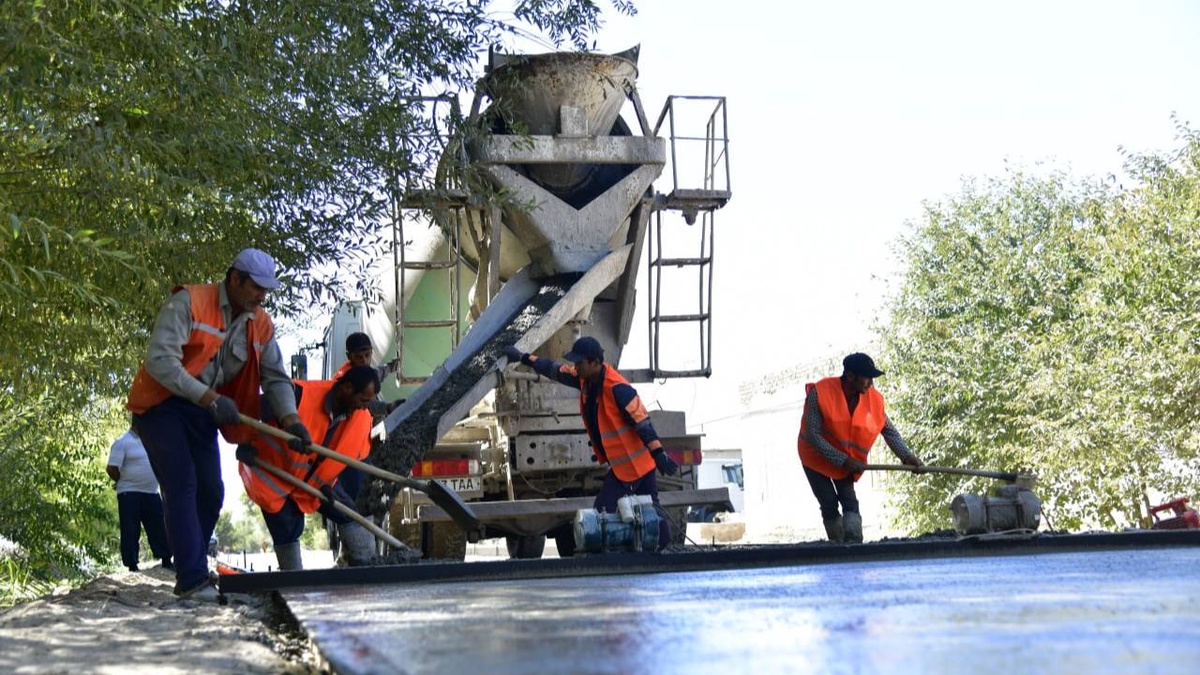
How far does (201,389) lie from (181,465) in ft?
0.98

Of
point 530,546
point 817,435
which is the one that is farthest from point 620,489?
point 530,546

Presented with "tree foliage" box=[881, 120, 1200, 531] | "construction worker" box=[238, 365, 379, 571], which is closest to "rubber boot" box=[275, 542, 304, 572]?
"construction worker" box=[238, 365, 379, 571]

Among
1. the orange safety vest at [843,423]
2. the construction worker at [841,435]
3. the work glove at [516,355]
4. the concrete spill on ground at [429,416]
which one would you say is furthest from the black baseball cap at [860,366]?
the concrete spill on ground at [429,416]

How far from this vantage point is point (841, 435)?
8258 millimetres

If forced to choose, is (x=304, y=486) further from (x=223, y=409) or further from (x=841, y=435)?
(x=841, y=435)

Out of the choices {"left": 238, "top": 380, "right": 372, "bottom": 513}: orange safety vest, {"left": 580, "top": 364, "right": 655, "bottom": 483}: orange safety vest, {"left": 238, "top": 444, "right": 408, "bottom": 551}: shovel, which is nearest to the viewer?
{"left": 238, "top": 444, "right": 408, "bottom": 551}: shovel

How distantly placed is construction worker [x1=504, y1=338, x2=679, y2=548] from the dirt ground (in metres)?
2.91

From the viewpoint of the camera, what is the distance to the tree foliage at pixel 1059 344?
13.3m

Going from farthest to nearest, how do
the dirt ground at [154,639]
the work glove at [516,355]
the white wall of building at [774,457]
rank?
the white wall of building at [774,457], the work glove at [516,355], the dirt ground at [154,639]

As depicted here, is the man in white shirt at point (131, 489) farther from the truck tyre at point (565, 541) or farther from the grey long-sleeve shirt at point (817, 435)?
the grey long-sleeve shirt at point (817, 435)

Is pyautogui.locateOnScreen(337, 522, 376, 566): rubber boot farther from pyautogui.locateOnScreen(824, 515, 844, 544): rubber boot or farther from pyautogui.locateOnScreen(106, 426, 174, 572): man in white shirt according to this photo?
pyautogui.locateOnScreen(106, 426, 174, 572): man in white shirt

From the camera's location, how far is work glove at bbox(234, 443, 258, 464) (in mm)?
6191

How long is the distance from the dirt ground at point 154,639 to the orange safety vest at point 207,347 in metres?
0.76

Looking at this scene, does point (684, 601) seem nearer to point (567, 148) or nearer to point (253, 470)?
point (253, 470)
